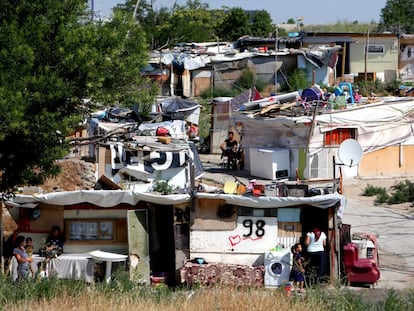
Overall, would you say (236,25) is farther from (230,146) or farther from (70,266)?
(70,266)

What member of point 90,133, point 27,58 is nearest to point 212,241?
point 27,58

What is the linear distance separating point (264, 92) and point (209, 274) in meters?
28.7

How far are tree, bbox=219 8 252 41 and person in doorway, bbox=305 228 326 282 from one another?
48848 mm

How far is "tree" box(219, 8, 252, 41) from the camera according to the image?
63.7 meters

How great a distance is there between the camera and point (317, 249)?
50.4 feet

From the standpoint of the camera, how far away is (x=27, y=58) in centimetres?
1270

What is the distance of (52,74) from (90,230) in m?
3.91

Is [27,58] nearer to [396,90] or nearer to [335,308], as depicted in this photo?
[335,308]

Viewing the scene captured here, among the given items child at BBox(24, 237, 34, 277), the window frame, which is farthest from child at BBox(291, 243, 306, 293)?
the window frame

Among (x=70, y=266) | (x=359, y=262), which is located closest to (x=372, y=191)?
(x=359, y=262)

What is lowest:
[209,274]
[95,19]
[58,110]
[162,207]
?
[209,274]

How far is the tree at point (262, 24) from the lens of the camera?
212 feet

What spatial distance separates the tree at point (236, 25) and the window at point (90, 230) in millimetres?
48269

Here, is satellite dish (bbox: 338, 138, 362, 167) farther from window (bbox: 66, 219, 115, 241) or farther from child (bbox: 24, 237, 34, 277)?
child (bbox: 24, 237, 34, 277)
